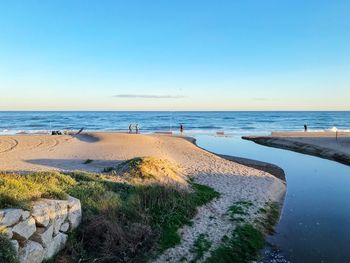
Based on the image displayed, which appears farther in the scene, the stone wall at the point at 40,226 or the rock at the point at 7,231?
the stone wall at the point at 40,226

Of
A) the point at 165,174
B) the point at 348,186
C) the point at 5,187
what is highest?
the point at 5,187

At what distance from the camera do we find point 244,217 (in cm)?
1295

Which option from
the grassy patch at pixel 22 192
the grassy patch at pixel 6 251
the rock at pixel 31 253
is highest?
the grassy patch at pixel 22 192

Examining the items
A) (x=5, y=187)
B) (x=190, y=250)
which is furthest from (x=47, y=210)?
(x=190, y=250)

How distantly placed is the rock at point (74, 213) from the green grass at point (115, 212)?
0.19m

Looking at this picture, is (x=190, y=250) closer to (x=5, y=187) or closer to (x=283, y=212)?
(x=5, y=187)

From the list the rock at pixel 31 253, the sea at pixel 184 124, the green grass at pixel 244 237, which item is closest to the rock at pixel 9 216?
the rock at pixel 31 253

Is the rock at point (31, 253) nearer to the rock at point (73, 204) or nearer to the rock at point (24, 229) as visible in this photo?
the rock at point (24, 229)

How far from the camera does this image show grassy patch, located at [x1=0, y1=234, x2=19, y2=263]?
259 inches

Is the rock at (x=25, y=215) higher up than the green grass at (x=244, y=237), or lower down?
higher up

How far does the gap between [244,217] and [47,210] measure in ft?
24.8

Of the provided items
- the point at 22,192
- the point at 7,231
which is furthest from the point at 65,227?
the point at 7,231

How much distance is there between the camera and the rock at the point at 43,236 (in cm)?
779

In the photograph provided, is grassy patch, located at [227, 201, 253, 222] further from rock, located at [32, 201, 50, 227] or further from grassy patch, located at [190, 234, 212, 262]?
rock, located at [32, 201, 50, 227]
